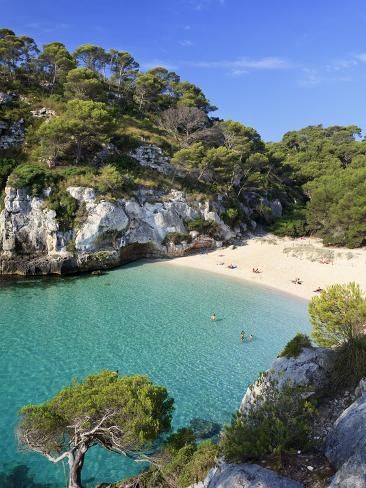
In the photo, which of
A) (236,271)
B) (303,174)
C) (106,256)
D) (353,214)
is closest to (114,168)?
(106,256)

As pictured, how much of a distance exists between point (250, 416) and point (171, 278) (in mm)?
24497

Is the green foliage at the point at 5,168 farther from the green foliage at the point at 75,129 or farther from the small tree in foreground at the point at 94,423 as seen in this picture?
the small tree in foreground at the point at 94,423

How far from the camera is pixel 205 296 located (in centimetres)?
2834

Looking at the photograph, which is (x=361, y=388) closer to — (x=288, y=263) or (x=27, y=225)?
(x=288, y=263)

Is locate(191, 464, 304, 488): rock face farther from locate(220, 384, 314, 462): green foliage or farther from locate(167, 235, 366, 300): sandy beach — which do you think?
locate(167, 235, 366, 300): sandy beach

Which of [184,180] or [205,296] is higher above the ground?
[184,180]

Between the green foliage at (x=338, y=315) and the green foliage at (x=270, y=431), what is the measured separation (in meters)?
4.16

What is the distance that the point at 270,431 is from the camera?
7344 mm

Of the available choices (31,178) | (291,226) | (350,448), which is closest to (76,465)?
(350,448)

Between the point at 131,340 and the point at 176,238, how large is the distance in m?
21.0

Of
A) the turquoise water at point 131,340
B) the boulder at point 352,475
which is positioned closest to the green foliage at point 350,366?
the boulder at point 352,475

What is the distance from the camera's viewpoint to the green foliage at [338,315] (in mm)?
11664

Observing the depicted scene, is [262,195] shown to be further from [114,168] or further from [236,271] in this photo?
[114,168]

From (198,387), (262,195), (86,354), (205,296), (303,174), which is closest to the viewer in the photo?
(198,387)
